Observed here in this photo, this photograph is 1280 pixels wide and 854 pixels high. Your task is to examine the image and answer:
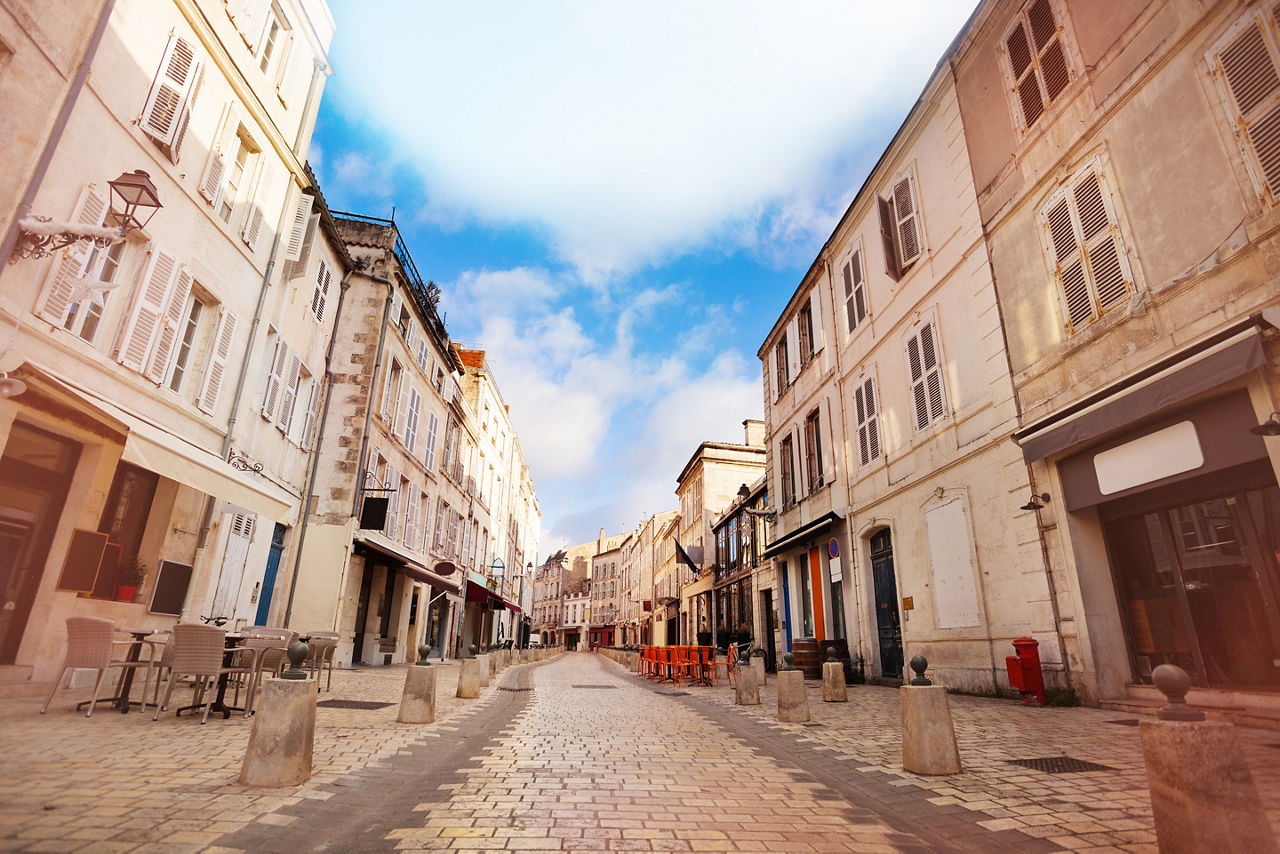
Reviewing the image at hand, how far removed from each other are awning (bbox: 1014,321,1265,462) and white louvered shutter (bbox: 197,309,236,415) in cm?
1216

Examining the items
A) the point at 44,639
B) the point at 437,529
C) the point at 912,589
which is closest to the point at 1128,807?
the point at 912,589

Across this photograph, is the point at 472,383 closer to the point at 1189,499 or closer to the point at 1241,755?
the point at 1189,499

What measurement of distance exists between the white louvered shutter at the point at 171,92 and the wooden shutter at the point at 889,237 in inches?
479

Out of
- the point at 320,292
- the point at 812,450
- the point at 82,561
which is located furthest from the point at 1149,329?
the point at 320,292

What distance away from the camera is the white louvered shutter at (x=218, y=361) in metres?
9.84

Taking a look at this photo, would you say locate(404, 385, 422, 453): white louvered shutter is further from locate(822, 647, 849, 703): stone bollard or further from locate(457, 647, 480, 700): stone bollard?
locate(822, 647, 849, 703): stone bollard

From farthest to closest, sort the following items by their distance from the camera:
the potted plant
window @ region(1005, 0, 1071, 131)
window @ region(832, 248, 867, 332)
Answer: window @ region(832, 248, 867, 332), window @ region(1005, 0, 1071, 131), the potted plant

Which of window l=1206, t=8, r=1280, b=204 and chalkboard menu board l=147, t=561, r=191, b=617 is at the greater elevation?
window l=1206, t=8, r=1280, b=204

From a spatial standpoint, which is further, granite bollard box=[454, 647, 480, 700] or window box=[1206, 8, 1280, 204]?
granite bollard box=[454, 647, 480, 700]

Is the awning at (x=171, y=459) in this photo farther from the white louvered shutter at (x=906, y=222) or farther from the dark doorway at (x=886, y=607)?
the white louvered shutter at (x=906, y=222)

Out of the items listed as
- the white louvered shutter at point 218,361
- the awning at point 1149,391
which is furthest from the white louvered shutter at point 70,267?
the awning at point 1149,391

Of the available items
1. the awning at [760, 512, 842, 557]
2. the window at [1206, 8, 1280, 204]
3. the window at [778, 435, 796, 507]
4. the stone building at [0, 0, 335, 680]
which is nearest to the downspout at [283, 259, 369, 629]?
the stone building at [0, 0, 335, 680]

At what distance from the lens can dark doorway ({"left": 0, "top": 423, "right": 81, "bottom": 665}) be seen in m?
6.89

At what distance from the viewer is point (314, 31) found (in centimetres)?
1253
